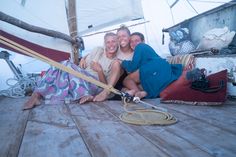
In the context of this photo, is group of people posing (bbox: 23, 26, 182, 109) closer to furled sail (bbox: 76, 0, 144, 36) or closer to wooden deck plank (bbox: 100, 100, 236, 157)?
furled sail (bbox: 76, 0, 144, 36)

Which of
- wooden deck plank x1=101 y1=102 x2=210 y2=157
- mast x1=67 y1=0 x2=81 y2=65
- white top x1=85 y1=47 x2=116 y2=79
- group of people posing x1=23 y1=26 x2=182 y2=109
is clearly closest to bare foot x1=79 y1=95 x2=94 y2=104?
group of people posing x1=23 y1=26 x2=182 y2=109

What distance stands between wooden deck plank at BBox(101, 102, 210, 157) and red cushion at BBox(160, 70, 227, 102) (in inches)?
26.5

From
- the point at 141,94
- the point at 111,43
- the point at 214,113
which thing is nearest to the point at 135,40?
the point at 111,43

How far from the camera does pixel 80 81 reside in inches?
86.0

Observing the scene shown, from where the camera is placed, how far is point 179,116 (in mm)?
1505

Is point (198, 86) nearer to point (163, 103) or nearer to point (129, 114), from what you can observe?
point (163, 103)

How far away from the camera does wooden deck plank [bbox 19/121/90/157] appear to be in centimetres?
94

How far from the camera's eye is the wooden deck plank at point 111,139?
0.94 m

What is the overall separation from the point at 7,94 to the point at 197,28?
6.73 feet

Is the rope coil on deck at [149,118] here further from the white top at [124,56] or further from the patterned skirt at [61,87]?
the white top at [124,56]

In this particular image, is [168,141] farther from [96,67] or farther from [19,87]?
[19,87]

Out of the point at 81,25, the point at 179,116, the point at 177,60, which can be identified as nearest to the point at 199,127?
the point at 179,116


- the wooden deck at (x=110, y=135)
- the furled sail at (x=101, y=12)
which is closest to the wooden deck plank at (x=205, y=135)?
the wooden deck at (x=110, y=135)

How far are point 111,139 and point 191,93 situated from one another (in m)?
0.96
